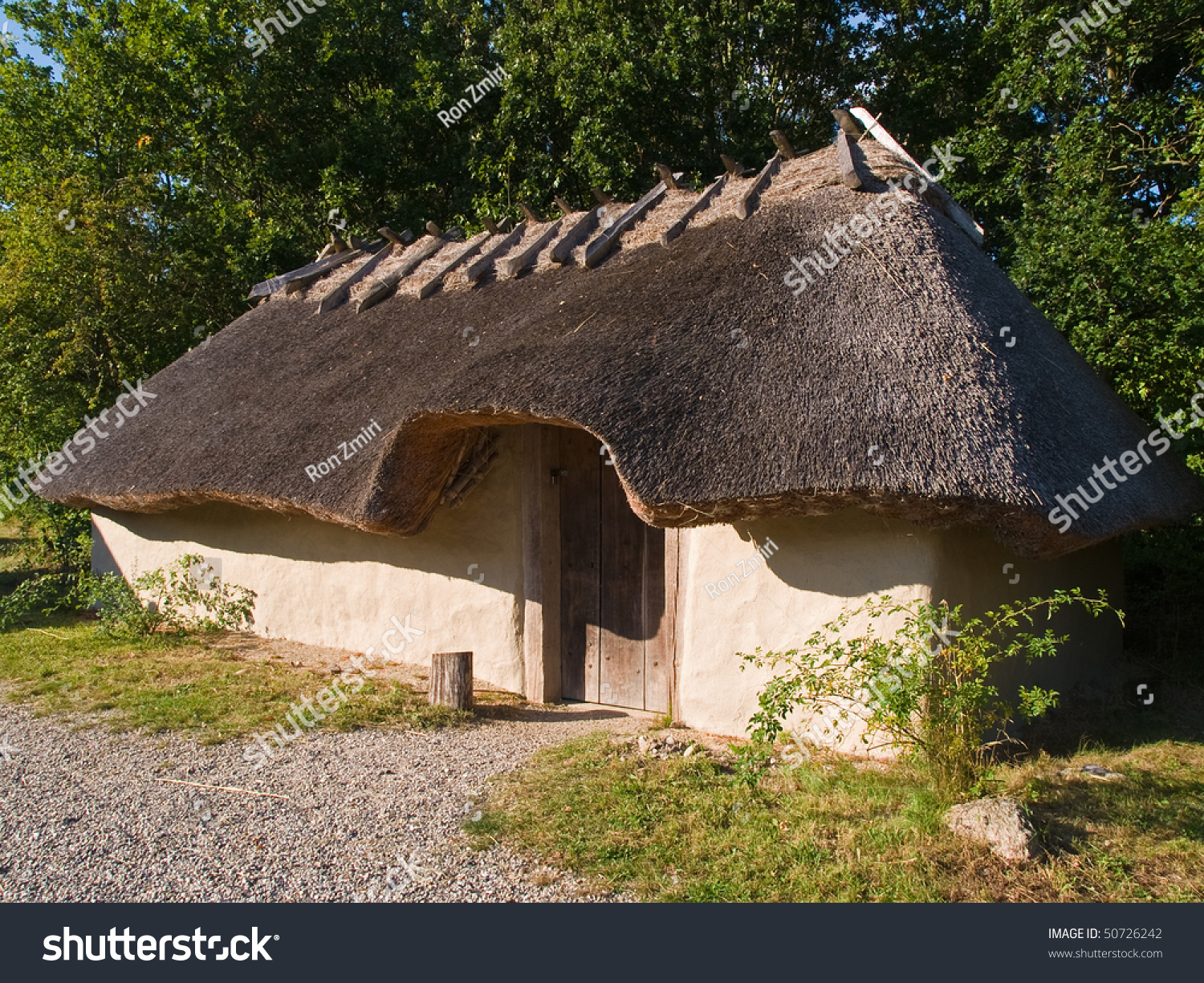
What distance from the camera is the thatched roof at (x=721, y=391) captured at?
15.3 ft

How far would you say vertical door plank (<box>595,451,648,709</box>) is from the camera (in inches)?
254

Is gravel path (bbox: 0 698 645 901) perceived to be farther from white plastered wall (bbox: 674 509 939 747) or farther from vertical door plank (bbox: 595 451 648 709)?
white plastered wall (bbox: 674 509 939 747)

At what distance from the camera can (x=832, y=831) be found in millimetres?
3998

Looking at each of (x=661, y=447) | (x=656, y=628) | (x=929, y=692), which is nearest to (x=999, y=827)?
(x=929, y=692)

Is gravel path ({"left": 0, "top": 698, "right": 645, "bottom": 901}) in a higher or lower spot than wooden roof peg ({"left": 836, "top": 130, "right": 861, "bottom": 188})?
Result: lower

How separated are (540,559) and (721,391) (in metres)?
2.19

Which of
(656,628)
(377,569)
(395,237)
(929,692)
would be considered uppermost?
(395,237)

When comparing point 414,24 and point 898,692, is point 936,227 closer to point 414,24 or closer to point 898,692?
point 898,692

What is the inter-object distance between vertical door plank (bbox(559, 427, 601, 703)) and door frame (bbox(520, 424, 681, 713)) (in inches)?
2.5

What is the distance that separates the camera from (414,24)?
50.6 feet

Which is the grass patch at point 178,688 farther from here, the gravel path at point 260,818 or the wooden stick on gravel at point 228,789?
the wooden stick on gravel at point 228,789

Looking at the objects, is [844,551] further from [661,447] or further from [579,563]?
[579,563]

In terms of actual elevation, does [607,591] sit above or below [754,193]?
below

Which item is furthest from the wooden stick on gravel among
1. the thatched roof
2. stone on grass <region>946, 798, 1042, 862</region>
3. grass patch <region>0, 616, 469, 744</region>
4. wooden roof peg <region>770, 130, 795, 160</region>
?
wooden roof peg <region>770, 130, 795, 160</region>
